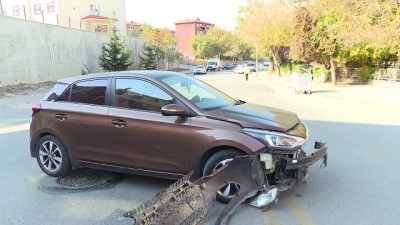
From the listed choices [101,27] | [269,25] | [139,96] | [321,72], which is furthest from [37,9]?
[139,96]

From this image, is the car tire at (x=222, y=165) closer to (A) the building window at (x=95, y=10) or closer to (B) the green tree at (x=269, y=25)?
(B) the green tree at (x=269, y=25)

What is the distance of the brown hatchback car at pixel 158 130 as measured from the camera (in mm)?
4562

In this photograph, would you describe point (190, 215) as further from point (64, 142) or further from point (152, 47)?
point (152, 47)

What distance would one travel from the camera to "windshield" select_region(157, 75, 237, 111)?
510 centimetres

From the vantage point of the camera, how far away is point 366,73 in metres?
25.8

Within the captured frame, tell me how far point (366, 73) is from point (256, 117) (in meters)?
23.7

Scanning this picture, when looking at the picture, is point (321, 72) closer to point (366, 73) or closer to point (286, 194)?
point (366, 73)

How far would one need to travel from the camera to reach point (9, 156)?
7246 millimetres

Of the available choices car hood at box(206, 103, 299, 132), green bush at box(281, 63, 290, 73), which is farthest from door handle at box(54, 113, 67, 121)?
green bush at box(281, 63, 290, 73)

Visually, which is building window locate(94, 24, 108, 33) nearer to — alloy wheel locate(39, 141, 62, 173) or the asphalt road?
the asphalt road

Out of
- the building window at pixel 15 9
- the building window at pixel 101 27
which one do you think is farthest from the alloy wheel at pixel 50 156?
the building window at pixel 15 9

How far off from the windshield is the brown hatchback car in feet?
0.07

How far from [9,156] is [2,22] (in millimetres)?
18696

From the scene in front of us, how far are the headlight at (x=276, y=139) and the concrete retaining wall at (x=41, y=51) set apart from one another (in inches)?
863
